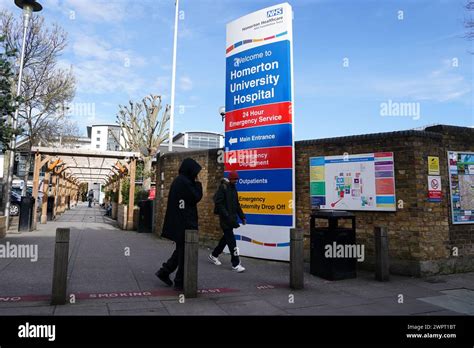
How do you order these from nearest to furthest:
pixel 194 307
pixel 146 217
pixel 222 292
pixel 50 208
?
1. pixel 194 307
2. pixel 222 292
3. pixel 146 217
4. pixel 50 208

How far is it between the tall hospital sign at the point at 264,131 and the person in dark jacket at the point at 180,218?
2.91m

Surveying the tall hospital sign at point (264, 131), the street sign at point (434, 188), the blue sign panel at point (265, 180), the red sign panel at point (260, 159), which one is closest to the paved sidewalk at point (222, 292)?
the tall hospital sign at point (264, 131)

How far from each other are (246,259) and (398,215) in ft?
Answer: 11.3

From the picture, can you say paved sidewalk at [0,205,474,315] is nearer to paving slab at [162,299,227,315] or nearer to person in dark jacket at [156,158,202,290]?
paving slab at [162,299,227,315]

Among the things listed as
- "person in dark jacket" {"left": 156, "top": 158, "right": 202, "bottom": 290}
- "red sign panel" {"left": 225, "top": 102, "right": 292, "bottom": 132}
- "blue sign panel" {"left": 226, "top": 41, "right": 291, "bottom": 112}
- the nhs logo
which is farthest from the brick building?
"person in dark jacket" {"left": 156, "top": 158, "right": 202, "bottom": 290}

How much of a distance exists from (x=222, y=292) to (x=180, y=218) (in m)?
1.29

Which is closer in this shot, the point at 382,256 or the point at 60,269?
the point at 60,269

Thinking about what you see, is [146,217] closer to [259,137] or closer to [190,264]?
[259,137]

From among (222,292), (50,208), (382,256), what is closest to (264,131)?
(382,256)

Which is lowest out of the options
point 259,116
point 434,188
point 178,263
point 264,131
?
point 178,263

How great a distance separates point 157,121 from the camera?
26.7 metres

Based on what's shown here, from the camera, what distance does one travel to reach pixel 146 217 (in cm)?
1405
